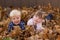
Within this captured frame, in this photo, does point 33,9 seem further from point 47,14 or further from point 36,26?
point 36,26

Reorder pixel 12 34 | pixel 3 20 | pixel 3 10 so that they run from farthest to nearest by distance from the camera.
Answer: pixel 3 10 < pixel 3 20 < pixel 12 34

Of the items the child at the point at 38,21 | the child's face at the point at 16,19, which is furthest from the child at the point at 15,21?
the child at the point at 38,21

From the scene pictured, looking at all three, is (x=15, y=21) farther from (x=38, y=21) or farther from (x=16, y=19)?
(x=38, y=21)

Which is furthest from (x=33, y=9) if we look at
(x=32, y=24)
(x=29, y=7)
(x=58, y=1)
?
(x=32, y=24)

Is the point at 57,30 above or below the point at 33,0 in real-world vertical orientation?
below

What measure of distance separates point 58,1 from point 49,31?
1.01 m

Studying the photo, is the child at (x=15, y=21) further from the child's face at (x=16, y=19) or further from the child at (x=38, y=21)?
the child at (x=38, y=21)

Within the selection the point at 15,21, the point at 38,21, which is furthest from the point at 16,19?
the point at 38,21

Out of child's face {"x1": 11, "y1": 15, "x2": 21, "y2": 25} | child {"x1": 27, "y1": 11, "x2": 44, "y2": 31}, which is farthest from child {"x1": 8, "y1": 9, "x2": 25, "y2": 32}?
child {"x1": 27, "y1": 11, "x2": 44, "y2": 31}

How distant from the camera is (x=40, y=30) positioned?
378cm

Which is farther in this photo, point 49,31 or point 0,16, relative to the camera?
point 0,16

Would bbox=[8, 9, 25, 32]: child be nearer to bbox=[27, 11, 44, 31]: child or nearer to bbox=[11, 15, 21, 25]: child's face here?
bbox=[11, 15, 21, 25]: child's face

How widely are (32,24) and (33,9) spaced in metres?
0.79

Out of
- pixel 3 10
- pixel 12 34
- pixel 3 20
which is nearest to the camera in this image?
pixel 12 34
